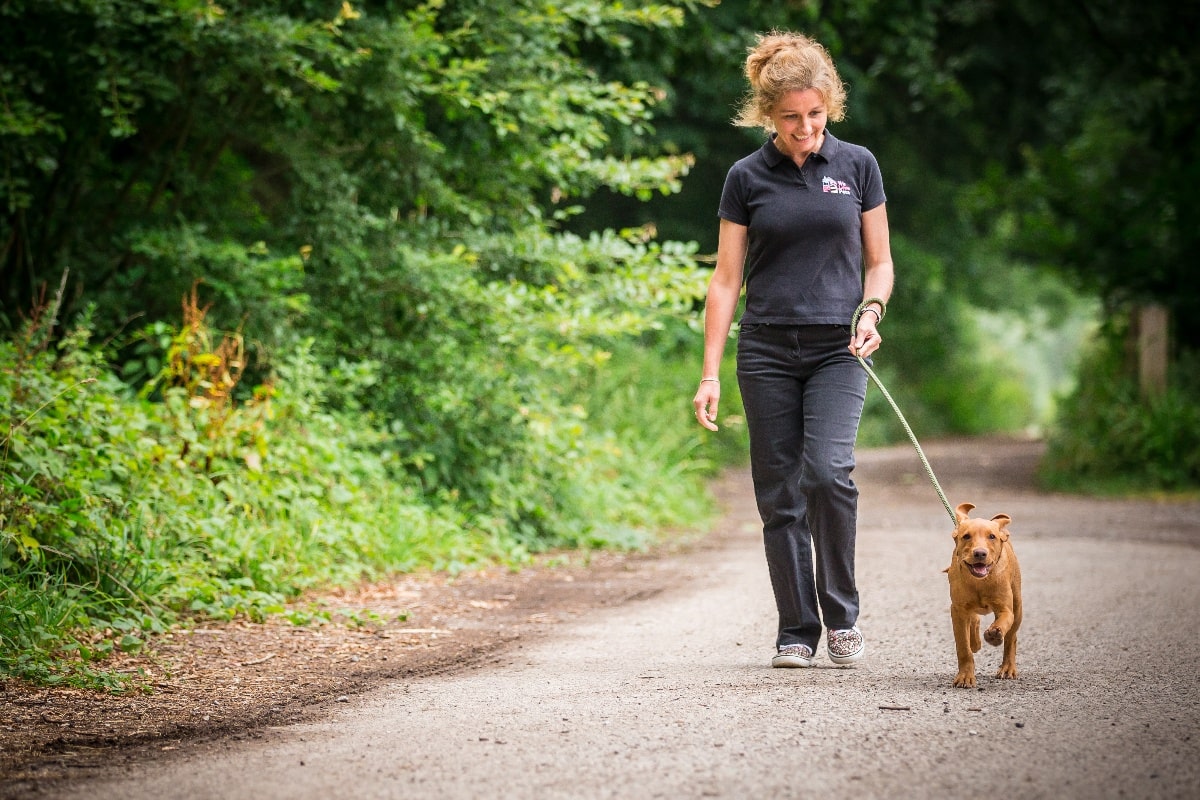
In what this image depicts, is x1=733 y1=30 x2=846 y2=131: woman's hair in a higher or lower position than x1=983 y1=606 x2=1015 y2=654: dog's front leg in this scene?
higher

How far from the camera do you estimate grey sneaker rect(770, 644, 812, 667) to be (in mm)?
4996

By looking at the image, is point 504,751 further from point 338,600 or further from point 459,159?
point 459,159

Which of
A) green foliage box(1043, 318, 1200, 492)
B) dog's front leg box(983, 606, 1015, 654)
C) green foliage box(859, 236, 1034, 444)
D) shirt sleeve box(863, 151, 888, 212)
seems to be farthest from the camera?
green foliage box(859, 236, 1034, 444)

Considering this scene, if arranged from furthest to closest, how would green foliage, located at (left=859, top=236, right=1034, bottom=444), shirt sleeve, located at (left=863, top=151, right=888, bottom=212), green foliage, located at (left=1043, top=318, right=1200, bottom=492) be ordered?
green foliage, located at (left=859, top=236, right=1034, bottom=444) → green foliage, located at (left=1043, top=318, right=1200, bottom=492) → shirt sleeve, located at (left=863, top=151, right=888, bottom=212)

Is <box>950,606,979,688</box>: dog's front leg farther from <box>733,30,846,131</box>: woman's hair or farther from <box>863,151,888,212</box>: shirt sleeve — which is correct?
<box>733,30,846,131</box>: woman's hair

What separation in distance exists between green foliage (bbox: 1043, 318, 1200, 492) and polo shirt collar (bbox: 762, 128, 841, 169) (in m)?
10.9

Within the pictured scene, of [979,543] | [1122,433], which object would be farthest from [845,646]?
[1122,433]

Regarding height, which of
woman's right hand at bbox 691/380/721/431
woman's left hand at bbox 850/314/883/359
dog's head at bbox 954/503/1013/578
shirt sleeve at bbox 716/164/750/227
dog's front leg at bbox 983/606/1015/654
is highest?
shirt sleeve at bbox 716/164/750/227

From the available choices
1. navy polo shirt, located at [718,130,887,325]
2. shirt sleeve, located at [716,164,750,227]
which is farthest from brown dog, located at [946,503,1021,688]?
shirt sleeve, located at [716,164,750,227]

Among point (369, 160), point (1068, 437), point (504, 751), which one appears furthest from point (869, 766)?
point (1068, 437)

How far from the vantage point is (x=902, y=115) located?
891 inches

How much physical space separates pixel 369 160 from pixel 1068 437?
412 inches

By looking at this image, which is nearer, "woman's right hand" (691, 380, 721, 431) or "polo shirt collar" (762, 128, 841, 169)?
"polo shirt collar" (762, 128, 841, 169)

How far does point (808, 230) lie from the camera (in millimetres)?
4977
